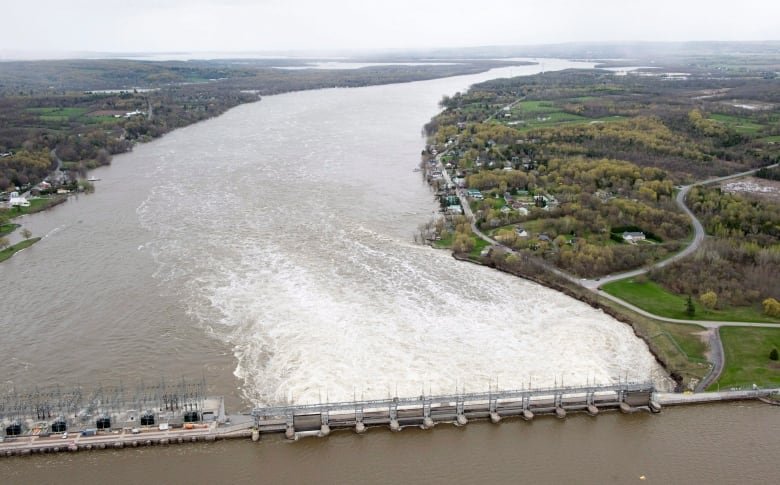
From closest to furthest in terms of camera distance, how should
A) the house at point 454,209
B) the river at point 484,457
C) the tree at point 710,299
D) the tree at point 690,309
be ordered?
the river at point 484,457 → the tree at point 690,309 → the tree at point 710,299 → the house at point 454,209

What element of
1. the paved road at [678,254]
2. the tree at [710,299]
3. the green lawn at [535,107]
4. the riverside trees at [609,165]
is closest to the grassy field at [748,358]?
the tree at [710,299]

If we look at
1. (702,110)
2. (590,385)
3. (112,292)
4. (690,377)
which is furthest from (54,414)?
(702,110)

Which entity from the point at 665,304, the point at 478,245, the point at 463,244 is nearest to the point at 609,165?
the point at 478,245

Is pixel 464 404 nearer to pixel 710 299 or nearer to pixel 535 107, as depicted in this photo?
pixel 710 299

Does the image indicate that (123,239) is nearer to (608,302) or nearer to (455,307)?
(455,307)

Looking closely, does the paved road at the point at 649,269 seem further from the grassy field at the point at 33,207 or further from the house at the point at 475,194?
the grassy field at the point at 33,207

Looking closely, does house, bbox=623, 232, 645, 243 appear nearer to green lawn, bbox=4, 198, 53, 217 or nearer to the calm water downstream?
the calm water downstream
